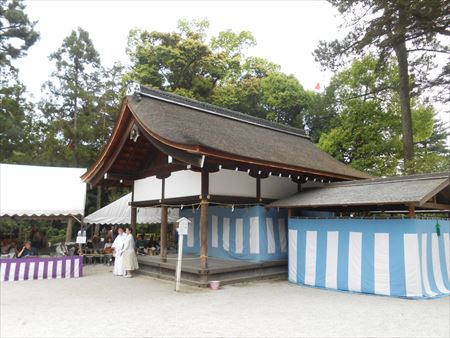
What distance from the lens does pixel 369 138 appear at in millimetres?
19766

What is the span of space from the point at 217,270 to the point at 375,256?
146 inches

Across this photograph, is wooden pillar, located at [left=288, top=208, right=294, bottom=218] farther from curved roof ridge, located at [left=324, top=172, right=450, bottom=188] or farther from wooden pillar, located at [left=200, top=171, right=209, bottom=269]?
wooden pillar, located at [left=200, top=171, right=209, bottom=269]

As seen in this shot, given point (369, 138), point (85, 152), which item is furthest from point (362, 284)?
point (85, 152)

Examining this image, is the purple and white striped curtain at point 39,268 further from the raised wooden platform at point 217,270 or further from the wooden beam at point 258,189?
the wooden beam at point 258,189

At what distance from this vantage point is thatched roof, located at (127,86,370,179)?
349 inches

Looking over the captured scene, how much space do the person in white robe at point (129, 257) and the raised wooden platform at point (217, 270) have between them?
43 cm

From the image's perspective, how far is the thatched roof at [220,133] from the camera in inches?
349

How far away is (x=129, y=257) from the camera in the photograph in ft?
35.0

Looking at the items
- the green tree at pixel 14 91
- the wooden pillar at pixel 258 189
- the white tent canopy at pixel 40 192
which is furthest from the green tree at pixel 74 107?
the wooden pillar at pixel 258 189

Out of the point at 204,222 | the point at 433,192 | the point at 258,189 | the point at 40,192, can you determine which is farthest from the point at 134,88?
the point at 433,192

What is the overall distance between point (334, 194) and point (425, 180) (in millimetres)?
2102

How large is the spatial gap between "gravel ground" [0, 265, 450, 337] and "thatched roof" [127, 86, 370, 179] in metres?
3.24

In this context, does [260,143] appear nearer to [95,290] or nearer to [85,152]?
[95,290]

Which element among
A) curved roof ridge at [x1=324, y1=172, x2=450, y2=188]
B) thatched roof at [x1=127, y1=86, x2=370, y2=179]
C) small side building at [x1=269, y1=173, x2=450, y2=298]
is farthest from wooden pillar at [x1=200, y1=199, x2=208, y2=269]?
curved roof ridge at [x1=324, y1=172, x2=450, y2=188]
